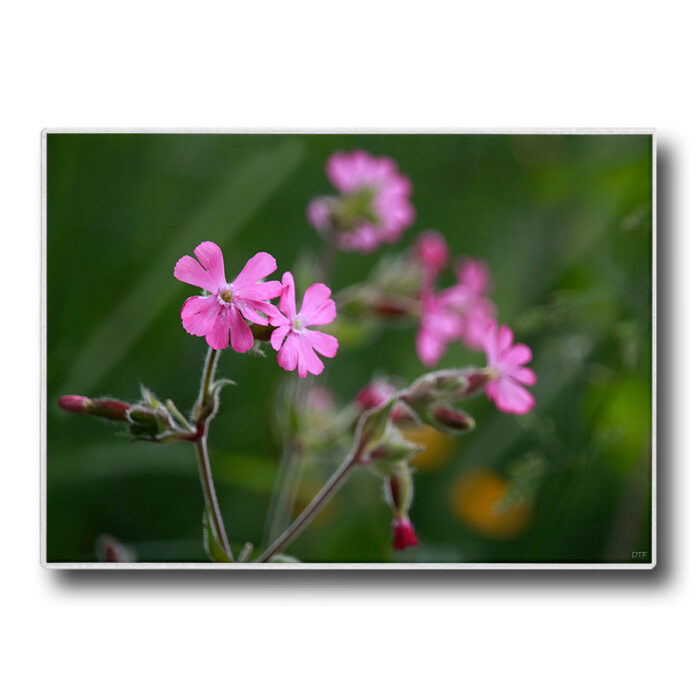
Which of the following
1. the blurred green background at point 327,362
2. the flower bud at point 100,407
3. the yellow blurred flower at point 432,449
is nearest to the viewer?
the flower bud at point 100,407

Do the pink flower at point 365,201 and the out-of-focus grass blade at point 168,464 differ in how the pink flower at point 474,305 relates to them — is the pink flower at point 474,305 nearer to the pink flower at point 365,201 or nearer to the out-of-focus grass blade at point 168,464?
the pink flower at point 365,201

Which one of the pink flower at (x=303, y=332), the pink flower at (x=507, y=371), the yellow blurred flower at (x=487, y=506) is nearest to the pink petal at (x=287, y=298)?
the pink flower at (x=303, y=332)

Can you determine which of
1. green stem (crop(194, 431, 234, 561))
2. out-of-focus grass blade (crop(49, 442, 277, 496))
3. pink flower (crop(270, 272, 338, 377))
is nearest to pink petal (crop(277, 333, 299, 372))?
pink flower (crop(270, 272, 338, 377))

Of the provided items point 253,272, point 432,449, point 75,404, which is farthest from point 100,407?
point 432,449

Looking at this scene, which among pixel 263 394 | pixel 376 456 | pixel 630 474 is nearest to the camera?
pixel 376 456
